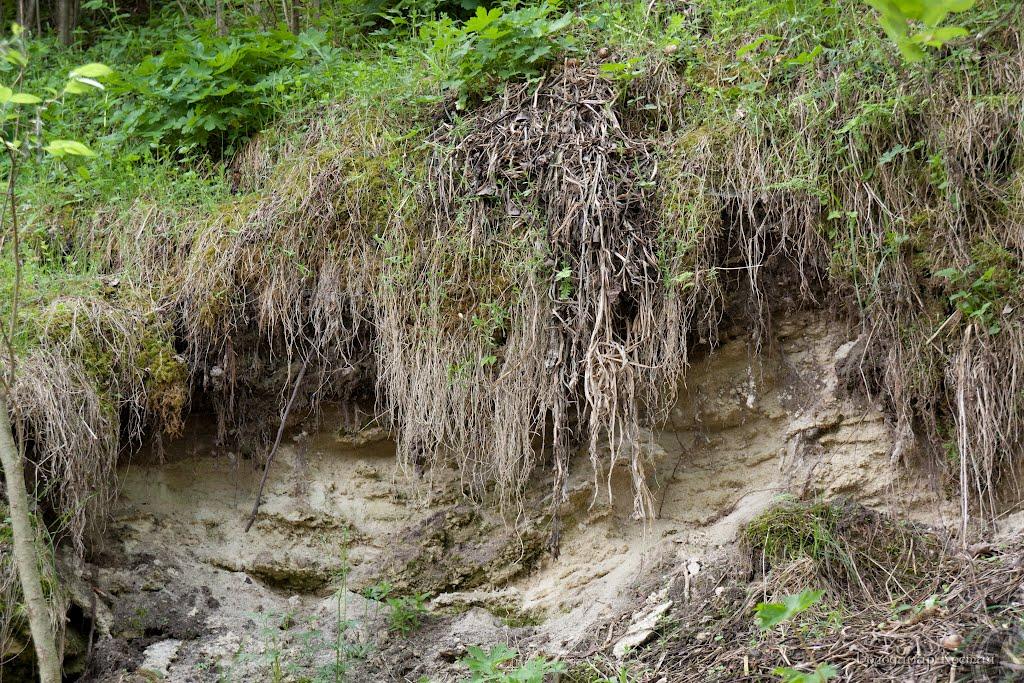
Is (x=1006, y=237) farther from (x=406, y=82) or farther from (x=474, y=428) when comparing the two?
(x=406, y=82)

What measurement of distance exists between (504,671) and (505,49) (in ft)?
9.10

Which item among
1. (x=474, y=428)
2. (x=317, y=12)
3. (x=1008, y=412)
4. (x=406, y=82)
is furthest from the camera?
(x=317, y=12)

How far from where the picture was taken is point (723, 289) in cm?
379

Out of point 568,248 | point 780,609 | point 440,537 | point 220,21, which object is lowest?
point 440,537

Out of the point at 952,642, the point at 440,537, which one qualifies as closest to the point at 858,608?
the point at 952,642

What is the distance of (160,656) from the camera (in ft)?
11.6

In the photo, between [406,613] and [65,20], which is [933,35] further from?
[65,20]

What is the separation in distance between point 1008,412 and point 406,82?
120 inches

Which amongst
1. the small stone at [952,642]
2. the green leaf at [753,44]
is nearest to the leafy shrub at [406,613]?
the small stone at [952,642]

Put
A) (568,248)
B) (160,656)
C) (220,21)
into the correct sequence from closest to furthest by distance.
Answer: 1. (160,656)
2. (568,248)
3. (220,21)

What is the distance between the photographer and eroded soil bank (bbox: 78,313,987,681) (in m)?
3.58

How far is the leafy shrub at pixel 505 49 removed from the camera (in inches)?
167

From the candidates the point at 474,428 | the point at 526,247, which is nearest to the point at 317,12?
the point at 526,247

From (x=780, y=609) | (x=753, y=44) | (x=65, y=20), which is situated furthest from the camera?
(x=65, y=20)
